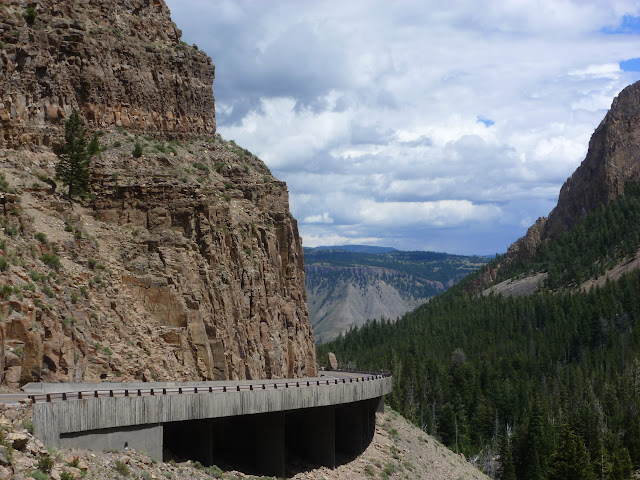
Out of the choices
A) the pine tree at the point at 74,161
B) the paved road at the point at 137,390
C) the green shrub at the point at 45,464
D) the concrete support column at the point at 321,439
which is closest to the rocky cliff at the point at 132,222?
the pine tree at the point at 74,161

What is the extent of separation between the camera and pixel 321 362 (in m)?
126

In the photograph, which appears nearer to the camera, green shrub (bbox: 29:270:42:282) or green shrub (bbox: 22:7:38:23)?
green shrub (bbox: 29:270:42:282)

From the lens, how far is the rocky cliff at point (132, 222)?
40594mm

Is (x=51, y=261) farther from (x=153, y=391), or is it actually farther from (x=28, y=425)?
(x=28, y=425)

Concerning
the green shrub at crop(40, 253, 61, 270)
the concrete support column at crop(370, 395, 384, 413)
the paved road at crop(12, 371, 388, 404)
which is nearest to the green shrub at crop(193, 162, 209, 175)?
the paved road at crop(12, 371, 388, 404)

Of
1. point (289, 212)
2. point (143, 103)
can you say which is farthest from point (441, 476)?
point (143, 103)

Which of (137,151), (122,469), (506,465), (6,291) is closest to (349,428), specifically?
(137,151)

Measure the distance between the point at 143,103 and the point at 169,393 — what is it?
2404 centimetres

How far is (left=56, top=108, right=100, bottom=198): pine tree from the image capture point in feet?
153

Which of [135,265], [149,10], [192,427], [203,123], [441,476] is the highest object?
[149,10]

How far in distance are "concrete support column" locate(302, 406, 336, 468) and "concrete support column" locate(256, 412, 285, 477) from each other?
18.3 ft

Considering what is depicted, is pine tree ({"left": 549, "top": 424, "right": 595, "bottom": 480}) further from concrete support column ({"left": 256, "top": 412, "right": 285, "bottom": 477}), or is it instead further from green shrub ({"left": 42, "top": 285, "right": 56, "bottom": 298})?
green shrub ({"left": 42, "top": 285, "right": 56, "bottom": 298})

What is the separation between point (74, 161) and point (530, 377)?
9911cm

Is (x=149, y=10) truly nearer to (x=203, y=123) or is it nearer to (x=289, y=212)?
(x=203, y=123)
